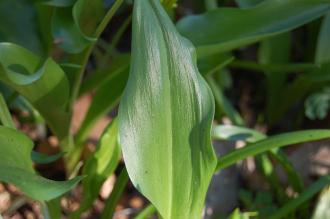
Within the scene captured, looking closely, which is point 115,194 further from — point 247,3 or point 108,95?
point 247,3

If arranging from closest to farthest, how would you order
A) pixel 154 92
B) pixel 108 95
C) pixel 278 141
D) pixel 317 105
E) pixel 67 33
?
1. pixel 154 92
2. pixel 278 141
3. pixel 67 33
4. pixel 108 95
5. pixel 317 105

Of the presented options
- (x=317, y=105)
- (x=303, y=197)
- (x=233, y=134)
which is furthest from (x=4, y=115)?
(x=317, y=105)

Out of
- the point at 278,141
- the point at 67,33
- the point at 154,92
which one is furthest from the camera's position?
the point at 67,33

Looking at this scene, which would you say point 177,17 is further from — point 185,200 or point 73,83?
point 185,200

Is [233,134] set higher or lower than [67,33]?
lower

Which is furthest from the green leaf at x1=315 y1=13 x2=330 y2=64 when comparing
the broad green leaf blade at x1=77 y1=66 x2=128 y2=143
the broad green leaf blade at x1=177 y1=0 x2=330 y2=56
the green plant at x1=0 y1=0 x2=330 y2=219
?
the broad green leaf blade at x1=77 y1=66 x2=128 y2=143

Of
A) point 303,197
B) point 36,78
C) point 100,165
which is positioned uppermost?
point 36,78

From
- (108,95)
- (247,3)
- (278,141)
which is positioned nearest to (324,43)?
(247,3)

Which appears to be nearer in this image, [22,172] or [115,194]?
[22,172]

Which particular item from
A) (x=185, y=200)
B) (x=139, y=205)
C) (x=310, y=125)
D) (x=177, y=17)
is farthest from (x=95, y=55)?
(x=185, y=200)
